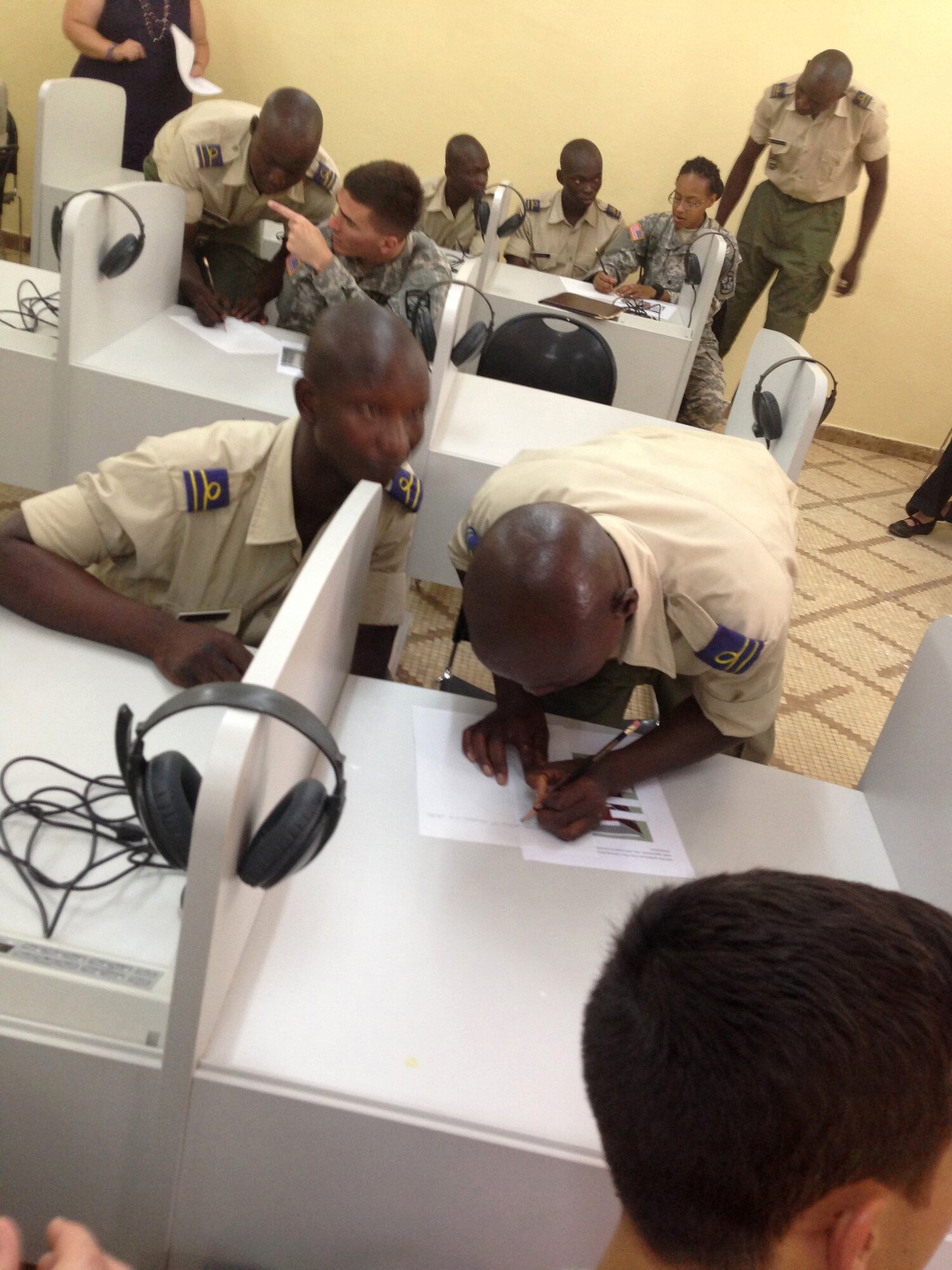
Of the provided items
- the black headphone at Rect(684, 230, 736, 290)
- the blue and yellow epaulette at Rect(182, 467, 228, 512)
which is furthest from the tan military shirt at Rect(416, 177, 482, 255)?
the blue and yellow epaulette at Rect(182, 467, 228, 512)

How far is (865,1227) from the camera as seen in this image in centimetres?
48

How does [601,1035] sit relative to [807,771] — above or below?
above

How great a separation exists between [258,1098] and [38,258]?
264 cm

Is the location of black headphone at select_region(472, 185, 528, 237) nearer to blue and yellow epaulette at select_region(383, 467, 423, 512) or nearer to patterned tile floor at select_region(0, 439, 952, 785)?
patterned tile floor at select_region(0, 439, 952, 785)

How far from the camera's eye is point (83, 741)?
3.28 ft

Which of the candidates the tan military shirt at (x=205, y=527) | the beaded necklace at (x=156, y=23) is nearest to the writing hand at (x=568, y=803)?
the tan military shirt at (x=205, y=527)

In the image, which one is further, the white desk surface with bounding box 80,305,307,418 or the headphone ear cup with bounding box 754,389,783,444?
the headphone ear cup with bounding box 754,389,783,444

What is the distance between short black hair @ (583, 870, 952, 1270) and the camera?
468 mm

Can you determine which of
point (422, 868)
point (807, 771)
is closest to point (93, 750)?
point (422, 868)

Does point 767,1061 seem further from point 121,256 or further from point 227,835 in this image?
point 121,256

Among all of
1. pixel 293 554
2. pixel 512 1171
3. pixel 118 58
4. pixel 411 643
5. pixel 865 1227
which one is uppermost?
pixel 118 58

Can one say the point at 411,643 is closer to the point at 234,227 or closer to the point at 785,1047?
the point at 234,227

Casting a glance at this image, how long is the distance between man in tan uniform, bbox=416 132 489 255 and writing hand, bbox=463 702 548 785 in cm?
296

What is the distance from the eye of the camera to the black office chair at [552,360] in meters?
2.39
